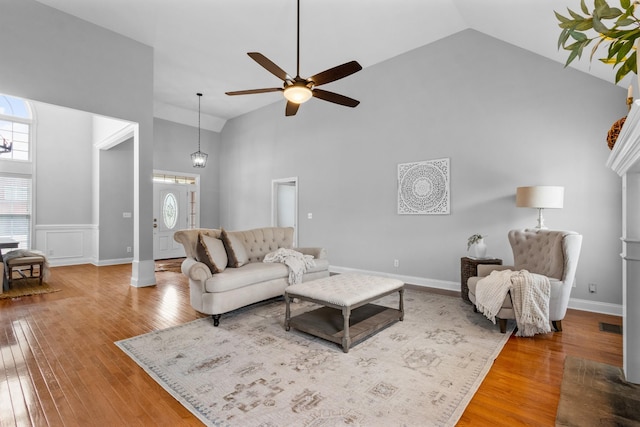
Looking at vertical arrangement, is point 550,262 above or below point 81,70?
below

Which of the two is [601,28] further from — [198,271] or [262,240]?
[262,240]

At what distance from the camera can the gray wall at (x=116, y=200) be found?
23.3 ft

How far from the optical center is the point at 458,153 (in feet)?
15.9

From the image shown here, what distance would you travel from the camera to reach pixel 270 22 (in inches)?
179

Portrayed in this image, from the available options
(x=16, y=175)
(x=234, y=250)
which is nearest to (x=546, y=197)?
(x=234, y=250)

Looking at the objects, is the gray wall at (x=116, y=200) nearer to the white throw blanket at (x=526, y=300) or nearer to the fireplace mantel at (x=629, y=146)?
the white throw blanket at (x=526, y=300)

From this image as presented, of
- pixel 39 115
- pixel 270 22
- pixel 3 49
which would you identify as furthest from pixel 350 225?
pixel 39 115

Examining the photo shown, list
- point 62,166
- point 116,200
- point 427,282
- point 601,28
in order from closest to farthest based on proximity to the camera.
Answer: point 601,28 < point 427,282 < point 62,166 < point 116,200

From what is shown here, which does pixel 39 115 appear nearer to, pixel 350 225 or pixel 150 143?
pixel 150 143

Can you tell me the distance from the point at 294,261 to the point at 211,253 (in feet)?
3.59

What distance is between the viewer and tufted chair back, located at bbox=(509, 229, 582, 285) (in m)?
3.10

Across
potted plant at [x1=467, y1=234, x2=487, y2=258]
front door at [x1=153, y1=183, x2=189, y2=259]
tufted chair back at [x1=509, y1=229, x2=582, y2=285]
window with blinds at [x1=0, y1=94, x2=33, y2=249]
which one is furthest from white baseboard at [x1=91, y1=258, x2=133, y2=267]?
tufted chair back at [x1=509, y1=229, x2=582, y2=285]

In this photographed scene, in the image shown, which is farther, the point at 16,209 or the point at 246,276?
the point at 16,209

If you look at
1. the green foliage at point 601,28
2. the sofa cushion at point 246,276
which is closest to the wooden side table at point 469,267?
the sofa cushion at point 246,276
